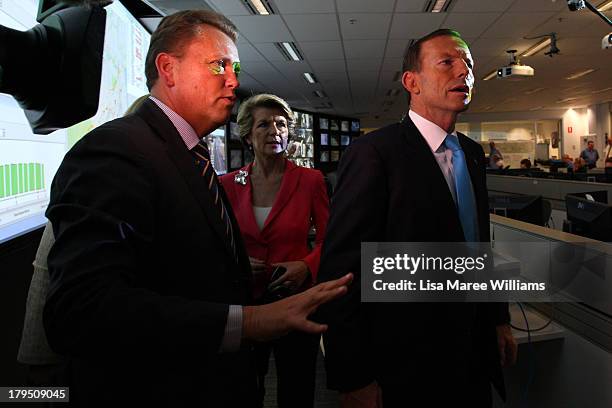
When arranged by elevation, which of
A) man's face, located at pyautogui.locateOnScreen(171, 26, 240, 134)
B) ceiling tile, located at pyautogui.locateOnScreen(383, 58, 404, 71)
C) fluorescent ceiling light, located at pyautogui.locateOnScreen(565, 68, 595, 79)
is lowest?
man's face, located at pyautogui.locateOnScreen(171, 26, 240, 134)

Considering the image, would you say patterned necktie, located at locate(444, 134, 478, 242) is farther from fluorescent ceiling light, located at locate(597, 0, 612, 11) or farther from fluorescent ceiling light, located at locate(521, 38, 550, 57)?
fluorescent ceiling light, located at locate(521, 38, 550, 57)

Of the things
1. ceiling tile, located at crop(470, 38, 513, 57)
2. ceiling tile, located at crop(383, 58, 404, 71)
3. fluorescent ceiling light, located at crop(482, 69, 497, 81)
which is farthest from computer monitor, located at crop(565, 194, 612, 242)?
fluorescent ceiling light, located at crop(482, 69, 497, 81)

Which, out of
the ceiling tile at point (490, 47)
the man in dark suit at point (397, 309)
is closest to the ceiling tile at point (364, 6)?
the ceiling tile at point (490, 47)

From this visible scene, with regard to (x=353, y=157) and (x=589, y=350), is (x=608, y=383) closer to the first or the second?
(x=589, y=350)

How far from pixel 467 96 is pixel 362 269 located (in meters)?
0.59

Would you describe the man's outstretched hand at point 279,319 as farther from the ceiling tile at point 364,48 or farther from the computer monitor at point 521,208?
the ceiling tile at point 364,48

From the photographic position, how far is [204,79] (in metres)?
0.86

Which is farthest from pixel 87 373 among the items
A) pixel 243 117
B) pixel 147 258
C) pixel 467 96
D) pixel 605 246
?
pixel 605 246

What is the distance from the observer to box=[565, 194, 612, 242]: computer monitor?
6.93 ft

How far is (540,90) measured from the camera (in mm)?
10766

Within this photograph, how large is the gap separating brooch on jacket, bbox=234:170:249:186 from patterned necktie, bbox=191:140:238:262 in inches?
31.9

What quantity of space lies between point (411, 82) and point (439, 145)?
224 millimetres

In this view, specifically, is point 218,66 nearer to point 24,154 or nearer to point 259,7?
point 24,154

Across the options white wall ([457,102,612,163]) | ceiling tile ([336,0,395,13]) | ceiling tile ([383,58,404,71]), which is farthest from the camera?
white wall ([457,102,612,163])
